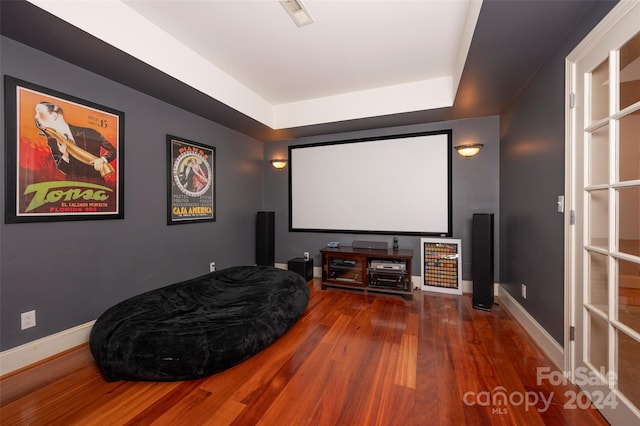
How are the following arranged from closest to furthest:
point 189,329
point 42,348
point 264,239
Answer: point 189,329, point 42,348, point 264,239

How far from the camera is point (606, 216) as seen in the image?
1.40 m

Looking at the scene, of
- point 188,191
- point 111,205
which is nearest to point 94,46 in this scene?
point 111,205

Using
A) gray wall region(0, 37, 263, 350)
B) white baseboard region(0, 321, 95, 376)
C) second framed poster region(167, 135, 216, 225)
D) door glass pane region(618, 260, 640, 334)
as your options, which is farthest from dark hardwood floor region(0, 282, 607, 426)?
second framed poster region(167, 135, 216, 225)

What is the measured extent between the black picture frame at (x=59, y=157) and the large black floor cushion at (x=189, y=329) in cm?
92

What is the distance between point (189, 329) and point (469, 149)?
3480mm

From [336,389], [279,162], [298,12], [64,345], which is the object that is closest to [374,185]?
[279,162]

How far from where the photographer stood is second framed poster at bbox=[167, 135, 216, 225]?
2.85 m

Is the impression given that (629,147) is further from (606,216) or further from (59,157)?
(59,157)

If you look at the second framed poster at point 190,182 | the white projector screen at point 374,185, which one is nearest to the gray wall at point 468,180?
the white projector screen at point 374,185

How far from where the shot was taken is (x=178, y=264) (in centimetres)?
294

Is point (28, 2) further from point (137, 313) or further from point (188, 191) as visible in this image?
point (137, 313)

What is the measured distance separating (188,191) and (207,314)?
1631mm

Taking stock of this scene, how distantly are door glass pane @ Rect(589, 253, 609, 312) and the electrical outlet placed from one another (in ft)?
12.4

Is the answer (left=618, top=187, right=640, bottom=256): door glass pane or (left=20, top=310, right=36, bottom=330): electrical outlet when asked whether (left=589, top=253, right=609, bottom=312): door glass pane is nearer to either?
(left=618, top=187, right=640, bottom=256): door glass pane
